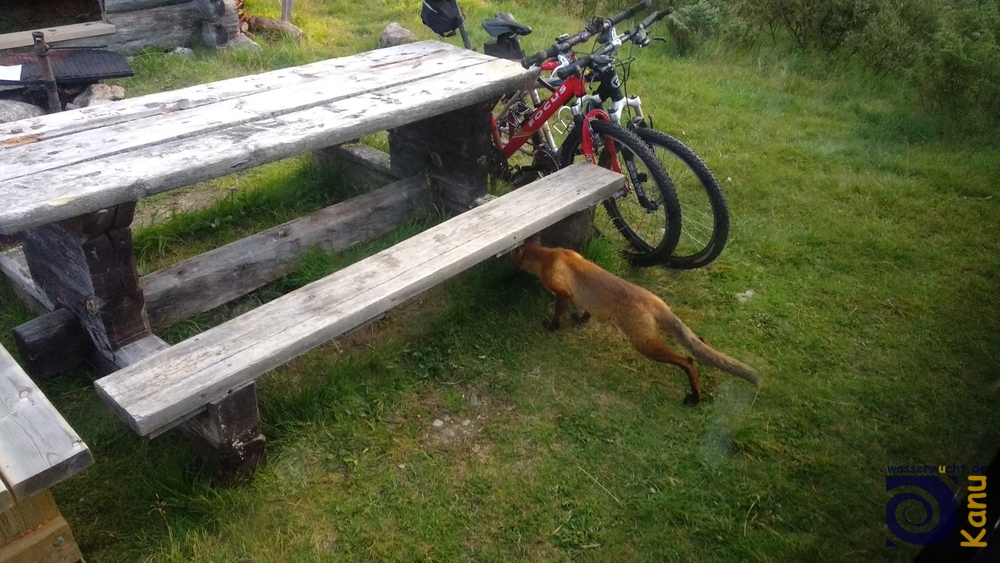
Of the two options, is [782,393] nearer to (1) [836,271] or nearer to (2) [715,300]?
(2) [715,300]

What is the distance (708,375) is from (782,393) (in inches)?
12.8

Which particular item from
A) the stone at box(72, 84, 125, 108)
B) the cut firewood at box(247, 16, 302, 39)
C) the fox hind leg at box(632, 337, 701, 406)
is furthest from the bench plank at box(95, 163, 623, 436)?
the cut firewood at box(247, 16, 302, 39)

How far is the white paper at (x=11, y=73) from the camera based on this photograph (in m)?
5.56

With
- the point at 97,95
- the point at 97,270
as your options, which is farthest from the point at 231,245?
the point at 97,95

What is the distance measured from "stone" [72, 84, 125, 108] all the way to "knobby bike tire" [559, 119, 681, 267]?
3881 mm

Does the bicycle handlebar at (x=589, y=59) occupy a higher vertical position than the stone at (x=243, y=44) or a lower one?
higher

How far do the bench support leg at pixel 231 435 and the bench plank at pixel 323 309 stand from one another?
84 millimetres

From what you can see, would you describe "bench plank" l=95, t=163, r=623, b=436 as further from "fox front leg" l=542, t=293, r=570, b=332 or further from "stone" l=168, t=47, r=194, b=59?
"stone" l=168, t=47, r=194, b=59

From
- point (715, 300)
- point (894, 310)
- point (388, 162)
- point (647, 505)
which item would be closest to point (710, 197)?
point (715, 300)

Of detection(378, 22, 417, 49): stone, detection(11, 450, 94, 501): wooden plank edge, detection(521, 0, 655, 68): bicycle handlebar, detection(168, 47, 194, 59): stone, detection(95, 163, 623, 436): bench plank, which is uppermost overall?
detection(521, 0, 655, 68): bicycle handlebar

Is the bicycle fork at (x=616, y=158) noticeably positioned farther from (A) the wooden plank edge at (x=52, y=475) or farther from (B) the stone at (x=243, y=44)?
(B) the stone at (x=243, y=44)

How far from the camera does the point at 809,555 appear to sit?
249 cm

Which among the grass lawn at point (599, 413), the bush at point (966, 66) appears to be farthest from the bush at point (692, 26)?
the grass lawn at point (599, 413)

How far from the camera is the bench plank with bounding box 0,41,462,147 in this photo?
9.43ft
